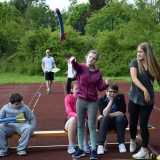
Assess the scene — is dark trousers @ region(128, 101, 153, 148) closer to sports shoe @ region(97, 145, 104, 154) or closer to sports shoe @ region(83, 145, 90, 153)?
sports shoe @ region(97, 145, 104, 154)

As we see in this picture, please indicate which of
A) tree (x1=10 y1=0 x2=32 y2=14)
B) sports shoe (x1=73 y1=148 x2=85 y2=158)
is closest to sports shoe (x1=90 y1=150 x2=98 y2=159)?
sports shoe (x1=73 y1=148 x2=85 y2=158)

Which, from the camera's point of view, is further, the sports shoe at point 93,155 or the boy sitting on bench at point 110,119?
the boy sitting on bench at point 110,119

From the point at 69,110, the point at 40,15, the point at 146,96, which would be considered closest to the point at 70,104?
the point at 69,110

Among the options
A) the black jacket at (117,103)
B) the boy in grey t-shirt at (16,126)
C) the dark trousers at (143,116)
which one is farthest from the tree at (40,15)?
the dark trousers at (143,116)

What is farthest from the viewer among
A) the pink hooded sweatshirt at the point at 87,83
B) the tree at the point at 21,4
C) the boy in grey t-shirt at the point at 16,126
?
the tree at the point at 21,4

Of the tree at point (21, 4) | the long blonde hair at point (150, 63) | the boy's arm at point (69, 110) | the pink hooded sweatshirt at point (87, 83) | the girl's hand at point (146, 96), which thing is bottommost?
the boy's arm at point (69, 110)

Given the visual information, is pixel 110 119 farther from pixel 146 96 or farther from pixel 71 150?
pixel 146 96

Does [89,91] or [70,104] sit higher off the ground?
[89,91]

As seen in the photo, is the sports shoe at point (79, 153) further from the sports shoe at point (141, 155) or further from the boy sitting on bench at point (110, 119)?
the sports shoe at point (141, 155)

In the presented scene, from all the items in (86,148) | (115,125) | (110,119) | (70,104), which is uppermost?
Answer: (70,104)

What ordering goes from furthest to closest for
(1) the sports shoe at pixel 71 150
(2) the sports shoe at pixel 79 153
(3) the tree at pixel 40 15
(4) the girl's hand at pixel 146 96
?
1. (3) the tree at pixel 40 15
2. (1) the sports shoe at pixel 71 150
3. (2) the sports shoe at pixel 79 153
4. (4) the girl's hand at pixel 146 96

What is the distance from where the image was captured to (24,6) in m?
85.1

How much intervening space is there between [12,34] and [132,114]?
3097cm

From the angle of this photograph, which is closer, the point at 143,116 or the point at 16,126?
the point at 143,116
